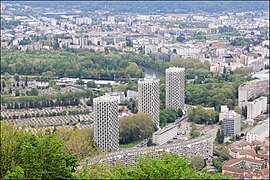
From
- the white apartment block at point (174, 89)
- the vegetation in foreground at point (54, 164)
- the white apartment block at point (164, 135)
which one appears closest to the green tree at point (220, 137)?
the white apartment block at point (164, 135)

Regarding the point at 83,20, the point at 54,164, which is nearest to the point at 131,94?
the point at 54,164

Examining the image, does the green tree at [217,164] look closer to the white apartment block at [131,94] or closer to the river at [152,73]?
the white apartment block at [131,94]

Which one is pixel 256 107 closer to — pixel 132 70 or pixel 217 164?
pixel 217 164

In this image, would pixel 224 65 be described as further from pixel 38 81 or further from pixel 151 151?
pixel 151 151

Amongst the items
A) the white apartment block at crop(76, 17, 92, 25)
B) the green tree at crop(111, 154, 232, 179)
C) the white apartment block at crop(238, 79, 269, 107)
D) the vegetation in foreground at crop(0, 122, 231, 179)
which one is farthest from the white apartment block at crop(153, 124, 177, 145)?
the white apartment block at crop(76, 17, 92, 25)

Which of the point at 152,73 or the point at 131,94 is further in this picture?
the point at 152,73

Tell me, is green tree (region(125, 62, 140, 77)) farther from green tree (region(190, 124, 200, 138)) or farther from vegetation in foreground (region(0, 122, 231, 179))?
vegetation in foreground (region(0, 122, 231, 179))
